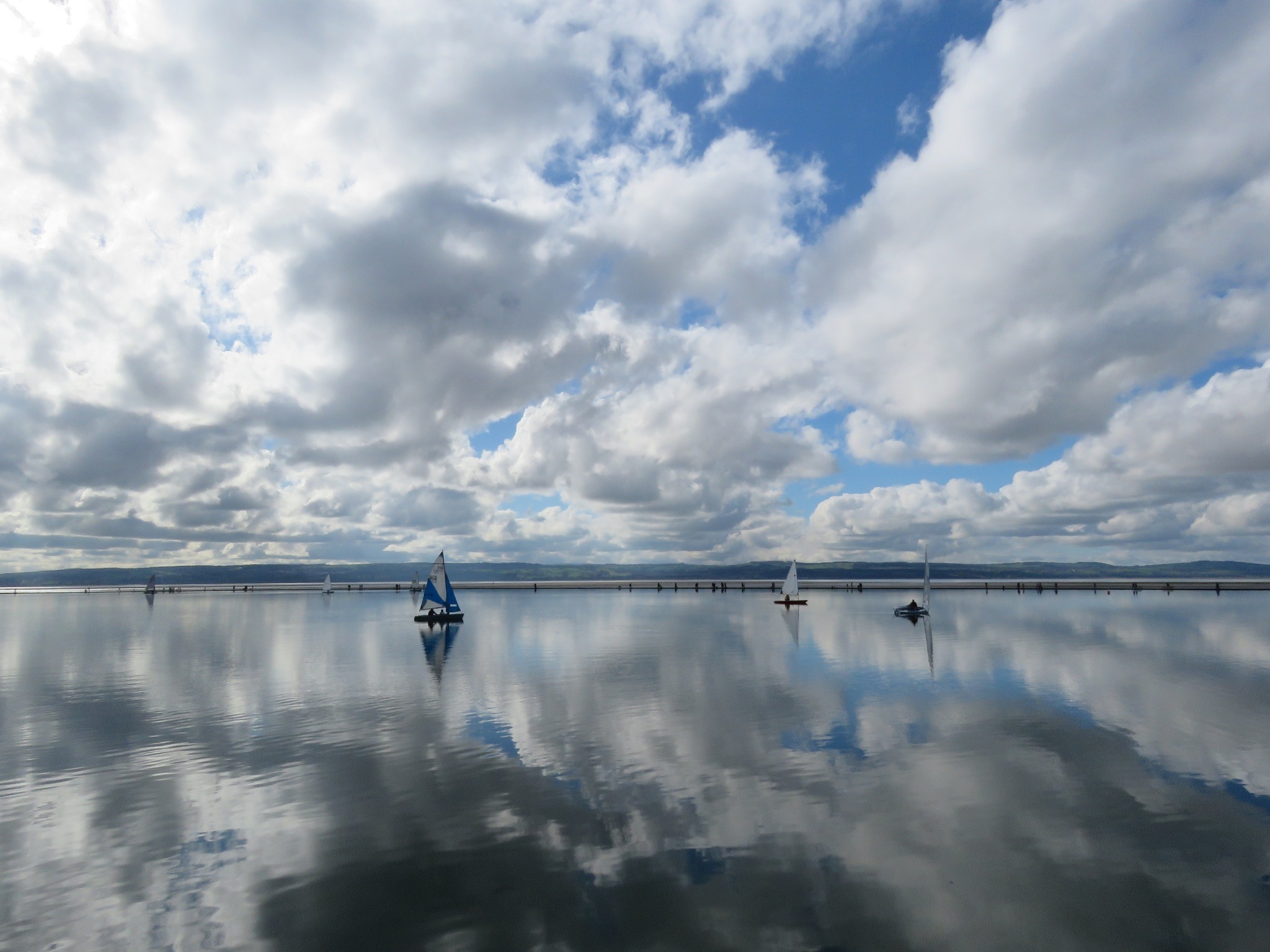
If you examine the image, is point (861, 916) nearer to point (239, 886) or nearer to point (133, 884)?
point (239, 886)

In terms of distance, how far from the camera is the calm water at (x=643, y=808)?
537 inches

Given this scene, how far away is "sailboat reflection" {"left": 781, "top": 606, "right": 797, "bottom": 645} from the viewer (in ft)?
232

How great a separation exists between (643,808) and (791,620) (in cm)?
7292

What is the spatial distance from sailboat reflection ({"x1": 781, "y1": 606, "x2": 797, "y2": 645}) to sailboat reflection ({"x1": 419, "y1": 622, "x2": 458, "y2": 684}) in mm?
32272

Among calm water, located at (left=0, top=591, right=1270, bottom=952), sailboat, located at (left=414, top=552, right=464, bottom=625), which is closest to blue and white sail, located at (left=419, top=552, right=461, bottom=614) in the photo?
sailboat, located at (left=414, top=552, right=464, bottom=625)

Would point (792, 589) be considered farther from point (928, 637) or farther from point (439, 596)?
point (439, 596)

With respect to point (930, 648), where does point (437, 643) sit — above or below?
above

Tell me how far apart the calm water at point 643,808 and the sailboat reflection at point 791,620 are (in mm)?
24075

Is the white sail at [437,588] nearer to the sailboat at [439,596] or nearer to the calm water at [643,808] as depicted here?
the sailboat at [439,596]

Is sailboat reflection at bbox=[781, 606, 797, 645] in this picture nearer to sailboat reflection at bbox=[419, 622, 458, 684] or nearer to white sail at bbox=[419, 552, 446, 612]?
sailboat reflection at bbox=[419, 622, 458, 684]

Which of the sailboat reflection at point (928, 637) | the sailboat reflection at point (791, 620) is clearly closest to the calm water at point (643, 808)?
the sailboat reflection at point (928, 637)

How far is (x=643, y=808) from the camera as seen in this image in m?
19.8

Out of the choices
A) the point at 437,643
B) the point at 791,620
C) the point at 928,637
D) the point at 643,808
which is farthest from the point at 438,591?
the point at 643,808

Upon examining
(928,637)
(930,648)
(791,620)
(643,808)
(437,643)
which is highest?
(643,808)
